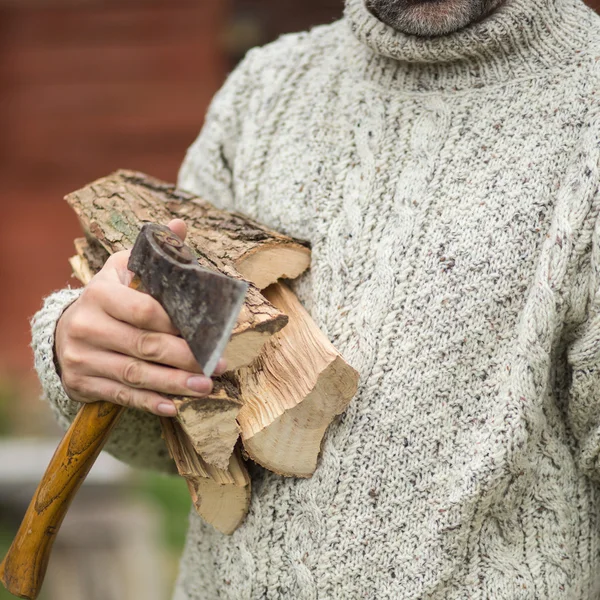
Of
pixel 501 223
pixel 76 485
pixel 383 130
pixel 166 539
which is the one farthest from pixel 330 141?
pixel 166 539

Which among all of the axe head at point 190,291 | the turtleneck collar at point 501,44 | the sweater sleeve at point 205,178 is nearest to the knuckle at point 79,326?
the axe head at point 190,291

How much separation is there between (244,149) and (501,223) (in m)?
0.54

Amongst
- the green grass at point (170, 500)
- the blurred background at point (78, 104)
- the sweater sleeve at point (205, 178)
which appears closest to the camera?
the sweater sleeve at point (205, 178)

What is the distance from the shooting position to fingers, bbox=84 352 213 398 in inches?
39.7

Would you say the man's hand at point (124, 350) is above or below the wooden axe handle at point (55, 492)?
above

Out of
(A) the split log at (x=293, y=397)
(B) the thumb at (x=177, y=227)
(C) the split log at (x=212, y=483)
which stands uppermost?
(B) the thumb at (x=177, y=227)

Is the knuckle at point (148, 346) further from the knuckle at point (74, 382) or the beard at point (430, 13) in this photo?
the beard at point (430, 13)

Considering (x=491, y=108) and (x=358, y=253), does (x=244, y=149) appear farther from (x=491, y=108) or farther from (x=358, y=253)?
(x=491, y=108)

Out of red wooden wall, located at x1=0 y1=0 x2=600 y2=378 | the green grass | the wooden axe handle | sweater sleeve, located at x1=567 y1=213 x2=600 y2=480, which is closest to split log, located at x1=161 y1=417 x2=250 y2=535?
the wooden axe handle

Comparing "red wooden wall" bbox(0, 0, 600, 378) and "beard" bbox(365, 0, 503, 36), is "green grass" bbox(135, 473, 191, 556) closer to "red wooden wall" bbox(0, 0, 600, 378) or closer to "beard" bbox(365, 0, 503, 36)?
"red wooden wall" bbox(0, 0, 600, 378)

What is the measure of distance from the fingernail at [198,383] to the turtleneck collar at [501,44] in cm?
66

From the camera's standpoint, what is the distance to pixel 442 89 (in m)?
1.29

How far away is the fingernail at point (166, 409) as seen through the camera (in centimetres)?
103

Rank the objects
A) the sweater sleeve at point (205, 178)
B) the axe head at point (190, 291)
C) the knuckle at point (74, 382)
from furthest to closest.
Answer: the sweater sleeve at point (205, 178)
the knuckle at point (74, 382)
the axe head at point (190, 291)
